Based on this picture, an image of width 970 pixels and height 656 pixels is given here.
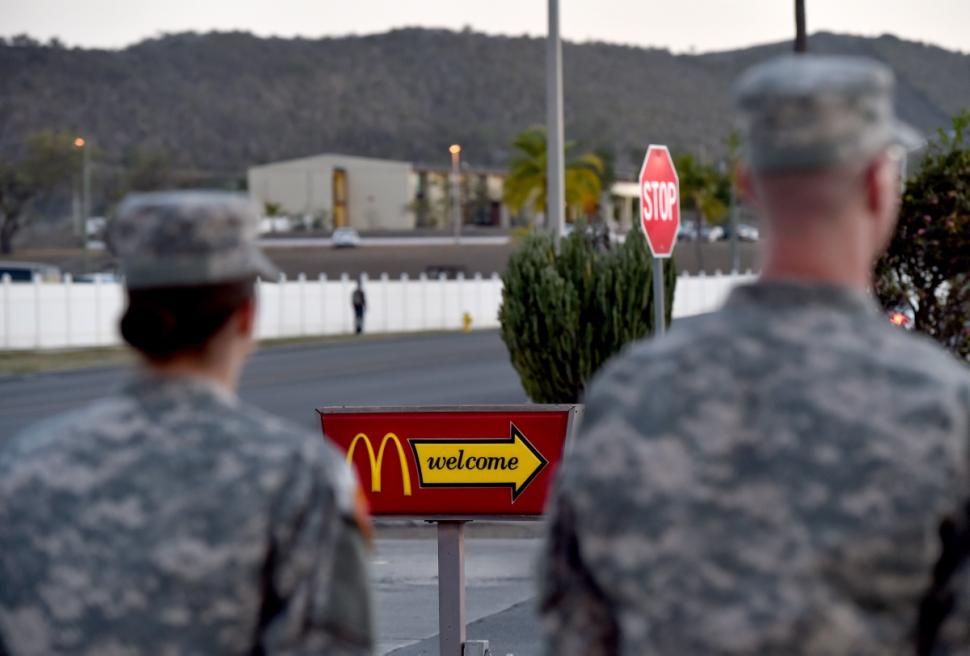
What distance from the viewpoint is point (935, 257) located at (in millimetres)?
14289

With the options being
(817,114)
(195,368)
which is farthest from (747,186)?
(195,368)

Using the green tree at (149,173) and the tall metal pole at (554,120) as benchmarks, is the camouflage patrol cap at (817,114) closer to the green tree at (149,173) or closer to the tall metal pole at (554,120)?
the tall metal pole at (554,120)

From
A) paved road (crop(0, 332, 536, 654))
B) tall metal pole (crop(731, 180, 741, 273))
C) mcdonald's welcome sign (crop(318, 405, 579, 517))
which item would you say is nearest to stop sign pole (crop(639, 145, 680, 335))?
paved road (crop(0, 332, 536, 654))

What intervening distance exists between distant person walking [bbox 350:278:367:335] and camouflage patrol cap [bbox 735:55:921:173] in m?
51.5

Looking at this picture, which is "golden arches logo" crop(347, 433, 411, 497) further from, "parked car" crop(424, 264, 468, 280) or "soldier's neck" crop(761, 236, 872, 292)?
"parked car" crop(424, 264, 468, 280)

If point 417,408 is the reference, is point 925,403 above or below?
above

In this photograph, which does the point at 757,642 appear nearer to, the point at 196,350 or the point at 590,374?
the point at 196,350

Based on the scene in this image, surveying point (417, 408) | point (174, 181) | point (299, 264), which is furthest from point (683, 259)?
point (417, 408)

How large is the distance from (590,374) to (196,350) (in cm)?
1475

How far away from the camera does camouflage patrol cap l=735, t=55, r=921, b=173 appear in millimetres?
2748

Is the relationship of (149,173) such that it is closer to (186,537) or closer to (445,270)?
(445,270)

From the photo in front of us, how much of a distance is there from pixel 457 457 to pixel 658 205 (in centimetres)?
503

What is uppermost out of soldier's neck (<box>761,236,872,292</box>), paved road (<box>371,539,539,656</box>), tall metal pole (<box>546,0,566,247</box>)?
tall metal pole (<box>546,0,566,247</box>)

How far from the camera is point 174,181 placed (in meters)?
158
